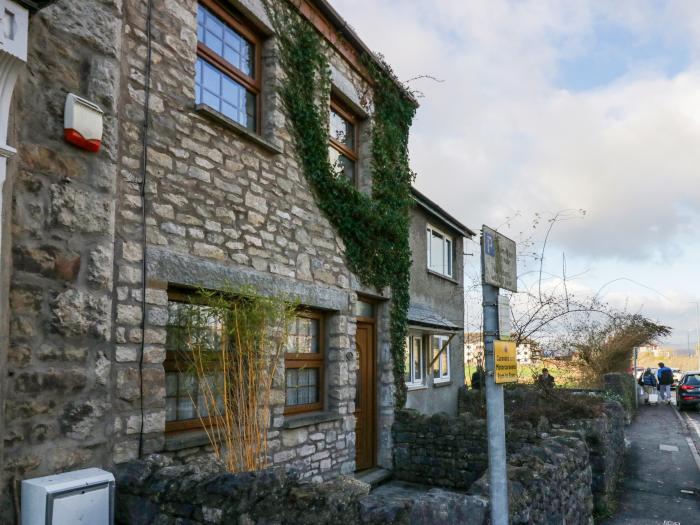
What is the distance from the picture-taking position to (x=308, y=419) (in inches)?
273

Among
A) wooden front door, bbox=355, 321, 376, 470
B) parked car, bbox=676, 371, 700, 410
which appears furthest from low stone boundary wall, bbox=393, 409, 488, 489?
parked car, bbox=676, 371, 700, 410

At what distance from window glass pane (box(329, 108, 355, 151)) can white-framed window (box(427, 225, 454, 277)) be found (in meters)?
4.96

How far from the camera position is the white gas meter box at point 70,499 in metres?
3.59

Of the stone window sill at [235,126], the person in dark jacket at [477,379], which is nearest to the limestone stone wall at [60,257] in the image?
the stone window sill at [235,126]

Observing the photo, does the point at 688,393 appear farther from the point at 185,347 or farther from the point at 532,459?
the point at 185,347

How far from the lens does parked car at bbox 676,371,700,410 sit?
2009cm

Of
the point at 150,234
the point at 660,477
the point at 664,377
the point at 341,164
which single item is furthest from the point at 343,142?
the point at 664,377

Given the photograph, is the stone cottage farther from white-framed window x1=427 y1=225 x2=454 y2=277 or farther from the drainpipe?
white-framed window x1=427 y1=225 x2=454 y2=277

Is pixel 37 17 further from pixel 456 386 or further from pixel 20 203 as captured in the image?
pixel 456 386

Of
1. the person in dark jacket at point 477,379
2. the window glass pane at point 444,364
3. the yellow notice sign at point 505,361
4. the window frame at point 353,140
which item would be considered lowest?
the person in dark jacket at point 477,379

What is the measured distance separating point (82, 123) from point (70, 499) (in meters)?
2.56

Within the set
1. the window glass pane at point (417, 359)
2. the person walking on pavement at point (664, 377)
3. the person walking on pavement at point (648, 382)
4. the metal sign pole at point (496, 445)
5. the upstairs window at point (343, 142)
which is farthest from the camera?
the person walking on pavement at point (648, 382)

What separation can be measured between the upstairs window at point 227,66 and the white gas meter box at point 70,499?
3.62 meters

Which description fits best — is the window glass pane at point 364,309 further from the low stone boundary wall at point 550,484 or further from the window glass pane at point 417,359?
the window glass pane at point 417,359
